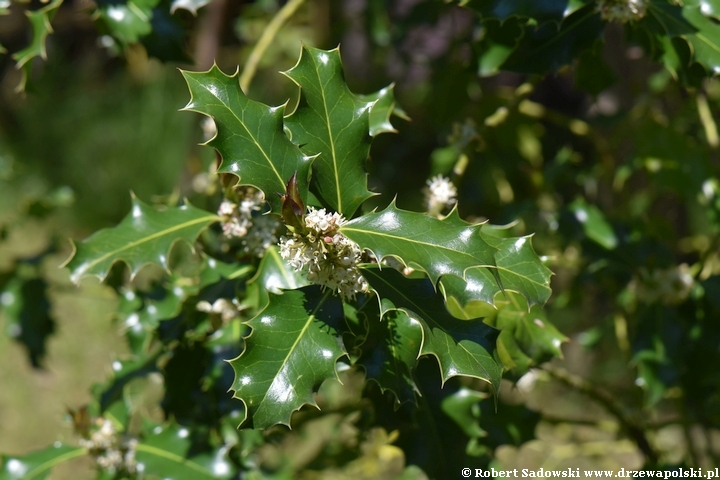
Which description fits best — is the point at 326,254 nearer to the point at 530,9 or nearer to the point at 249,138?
the point at 249,138

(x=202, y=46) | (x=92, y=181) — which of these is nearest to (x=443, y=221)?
(x=202, y=46)

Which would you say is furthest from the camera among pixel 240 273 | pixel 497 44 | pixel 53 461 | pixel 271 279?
pixel 53 461

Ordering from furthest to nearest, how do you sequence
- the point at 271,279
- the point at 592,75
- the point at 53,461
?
1. the point at 592,75
2. the point at 53,461
3. the point at 271,279

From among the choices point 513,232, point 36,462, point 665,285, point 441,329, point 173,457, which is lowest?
point 36,462

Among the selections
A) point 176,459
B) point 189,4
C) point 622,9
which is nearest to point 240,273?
point 176,459

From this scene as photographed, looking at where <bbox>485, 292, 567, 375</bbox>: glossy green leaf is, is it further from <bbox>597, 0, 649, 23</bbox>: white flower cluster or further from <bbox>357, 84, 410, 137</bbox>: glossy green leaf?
<bbox>597, 0, 649, 23</bbox>: white flower cluster

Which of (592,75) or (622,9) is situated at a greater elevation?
(622,9)
